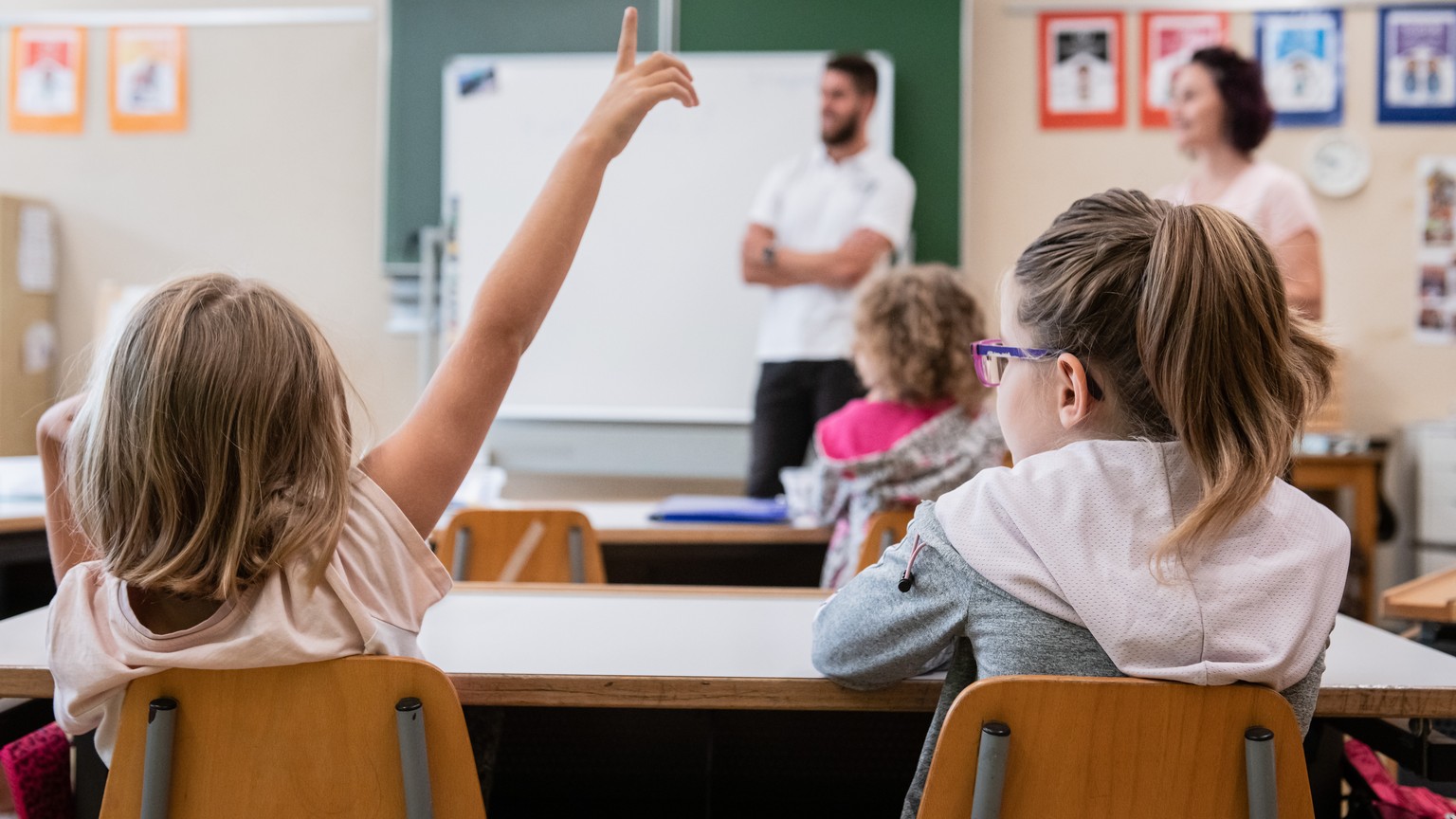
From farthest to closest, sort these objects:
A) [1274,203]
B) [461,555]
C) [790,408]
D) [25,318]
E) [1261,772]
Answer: [25,318] < [790,408] < [1274,203] < [461,555] < [1261,772]

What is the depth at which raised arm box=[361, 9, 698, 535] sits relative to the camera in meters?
1.07

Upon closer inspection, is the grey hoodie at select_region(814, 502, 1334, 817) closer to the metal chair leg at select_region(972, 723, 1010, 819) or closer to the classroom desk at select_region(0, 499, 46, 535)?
the metal chair leg at select_region(972, 723, 1010, 819)

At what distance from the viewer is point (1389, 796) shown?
1.25m

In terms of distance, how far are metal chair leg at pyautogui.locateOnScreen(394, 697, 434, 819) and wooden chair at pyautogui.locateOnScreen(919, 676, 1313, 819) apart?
1.30ft

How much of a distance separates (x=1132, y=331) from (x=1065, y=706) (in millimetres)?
321

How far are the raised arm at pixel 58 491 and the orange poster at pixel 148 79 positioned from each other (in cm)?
366

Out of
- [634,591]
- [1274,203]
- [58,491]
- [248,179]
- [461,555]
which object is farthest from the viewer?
[248,179]

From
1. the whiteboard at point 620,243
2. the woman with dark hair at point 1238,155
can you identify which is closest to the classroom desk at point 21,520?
the whiteboard at point 620,243

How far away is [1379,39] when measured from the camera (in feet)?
13.2

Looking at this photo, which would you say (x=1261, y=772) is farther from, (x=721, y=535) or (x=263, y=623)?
(x=721, y=535)

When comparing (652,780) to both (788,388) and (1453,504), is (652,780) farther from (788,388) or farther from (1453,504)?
(1453,504)

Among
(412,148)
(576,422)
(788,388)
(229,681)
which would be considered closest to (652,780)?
(229,681)

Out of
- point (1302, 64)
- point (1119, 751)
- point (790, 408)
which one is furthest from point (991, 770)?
point (1302, 64)

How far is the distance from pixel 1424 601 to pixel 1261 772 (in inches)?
24.3
